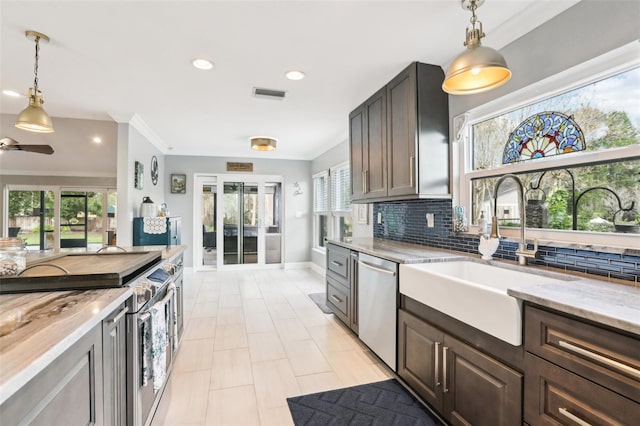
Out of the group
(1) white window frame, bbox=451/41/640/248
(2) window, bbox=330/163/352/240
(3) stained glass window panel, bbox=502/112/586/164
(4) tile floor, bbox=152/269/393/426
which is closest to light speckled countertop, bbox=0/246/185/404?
(4) tile floor, bbox=152/269/393/426

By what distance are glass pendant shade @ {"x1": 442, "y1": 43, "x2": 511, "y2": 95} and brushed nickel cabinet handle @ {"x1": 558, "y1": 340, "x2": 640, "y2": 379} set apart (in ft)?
3.98

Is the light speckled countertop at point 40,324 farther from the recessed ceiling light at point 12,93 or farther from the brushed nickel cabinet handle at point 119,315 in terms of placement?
the recessed ceiling light at point 12,93

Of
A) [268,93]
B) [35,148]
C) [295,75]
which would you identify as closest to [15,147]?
[35,148]

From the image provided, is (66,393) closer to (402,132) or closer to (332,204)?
(402,132)

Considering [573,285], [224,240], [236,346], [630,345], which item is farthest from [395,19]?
[224,240]

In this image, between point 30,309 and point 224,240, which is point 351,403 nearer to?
point 30,309

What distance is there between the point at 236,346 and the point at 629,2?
11.3ft

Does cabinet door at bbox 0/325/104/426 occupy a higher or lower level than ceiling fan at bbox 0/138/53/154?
lower

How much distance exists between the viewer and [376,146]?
9.80 ft

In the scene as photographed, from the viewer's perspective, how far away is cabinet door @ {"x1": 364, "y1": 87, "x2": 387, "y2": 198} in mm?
2850

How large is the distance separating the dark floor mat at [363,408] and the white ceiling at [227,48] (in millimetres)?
2426

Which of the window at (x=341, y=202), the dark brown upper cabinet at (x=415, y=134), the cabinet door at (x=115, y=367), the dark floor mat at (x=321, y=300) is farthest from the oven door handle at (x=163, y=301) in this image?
the window at (x=341, y=202)

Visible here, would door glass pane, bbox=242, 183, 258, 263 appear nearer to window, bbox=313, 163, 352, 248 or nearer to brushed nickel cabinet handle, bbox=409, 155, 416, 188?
window, bbox=313, 163, 352, 248

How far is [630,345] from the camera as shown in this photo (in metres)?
0.90
